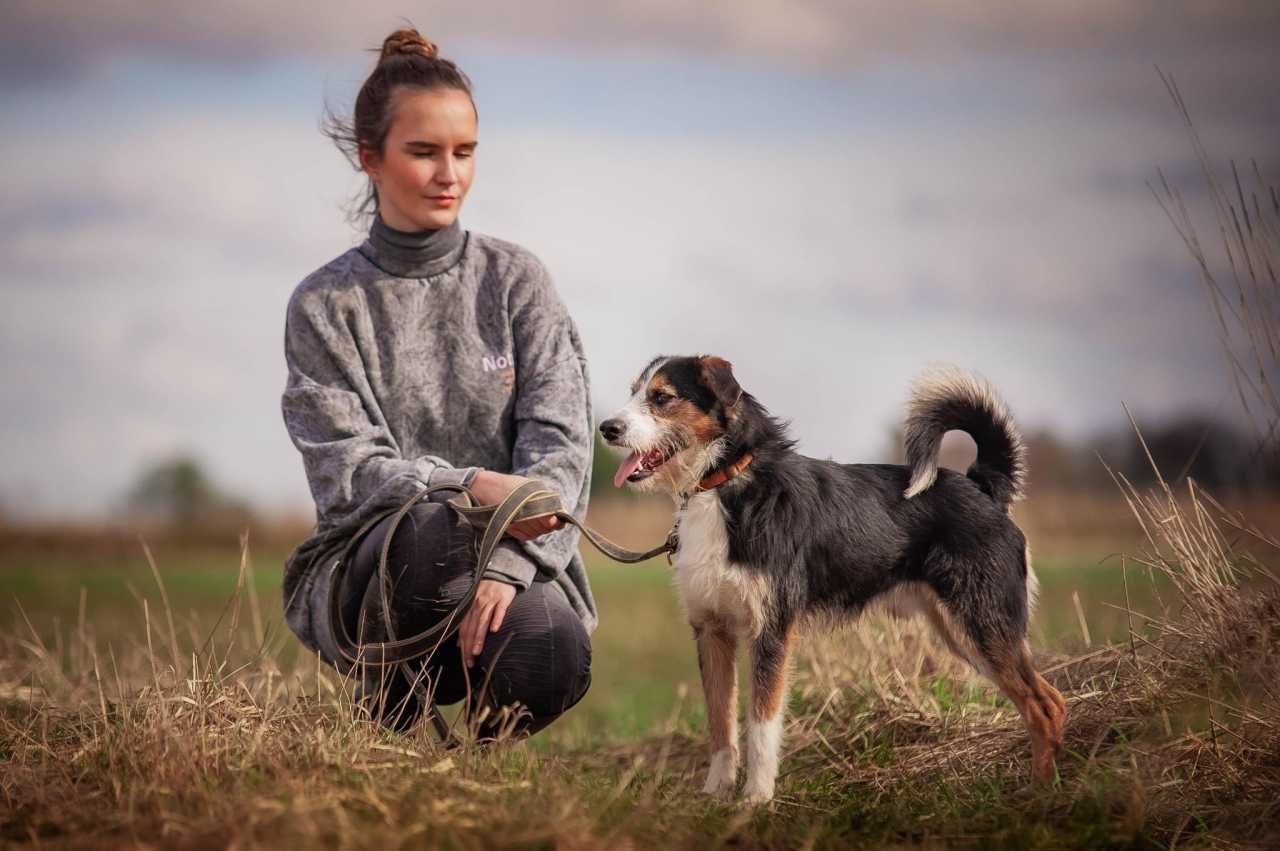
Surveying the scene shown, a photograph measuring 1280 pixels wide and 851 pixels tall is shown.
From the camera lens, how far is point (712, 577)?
473cm

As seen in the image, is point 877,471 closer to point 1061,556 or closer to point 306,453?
point 306,453

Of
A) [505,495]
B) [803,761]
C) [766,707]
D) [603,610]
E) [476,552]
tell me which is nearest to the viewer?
[505,495]

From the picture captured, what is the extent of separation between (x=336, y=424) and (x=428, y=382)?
1.42ft

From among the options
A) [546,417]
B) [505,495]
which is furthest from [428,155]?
[505,495]

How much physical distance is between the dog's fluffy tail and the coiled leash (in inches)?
52.1

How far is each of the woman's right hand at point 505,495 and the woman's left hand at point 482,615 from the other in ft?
0.67

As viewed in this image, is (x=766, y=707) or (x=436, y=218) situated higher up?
(x=436, y=218)

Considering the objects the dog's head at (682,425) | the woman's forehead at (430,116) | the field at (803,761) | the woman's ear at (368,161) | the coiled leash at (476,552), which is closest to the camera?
the field at (803,761)

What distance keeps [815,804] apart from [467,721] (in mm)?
1316

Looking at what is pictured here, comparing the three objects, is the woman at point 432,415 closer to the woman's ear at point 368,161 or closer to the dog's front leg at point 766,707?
the woman's ear at point 368,161

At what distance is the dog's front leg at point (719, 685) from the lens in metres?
4.75

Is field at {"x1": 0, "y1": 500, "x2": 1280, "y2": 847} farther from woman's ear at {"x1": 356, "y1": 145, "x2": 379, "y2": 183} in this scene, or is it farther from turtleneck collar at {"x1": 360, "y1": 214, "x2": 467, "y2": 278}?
woman's ear at {"x1": 356, "y1": 145, "x2": 379, "y2": 183}

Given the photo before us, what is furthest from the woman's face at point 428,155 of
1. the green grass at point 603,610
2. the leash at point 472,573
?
the green grass at point 603,610

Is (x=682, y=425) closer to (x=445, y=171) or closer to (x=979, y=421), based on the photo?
(x=979, y=421)
